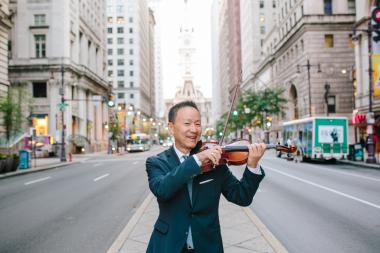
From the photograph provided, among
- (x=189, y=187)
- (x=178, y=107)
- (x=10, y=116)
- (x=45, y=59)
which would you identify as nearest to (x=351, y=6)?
(x=45, y=59)

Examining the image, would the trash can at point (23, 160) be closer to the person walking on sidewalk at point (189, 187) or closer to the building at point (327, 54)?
the person walking on sidewalk at point (189, 187)

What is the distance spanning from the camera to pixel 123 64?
120 m

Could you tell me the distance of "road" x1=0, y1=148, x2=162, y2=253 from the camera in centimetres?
756

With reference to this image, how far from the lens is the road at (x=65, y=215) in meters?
7.56

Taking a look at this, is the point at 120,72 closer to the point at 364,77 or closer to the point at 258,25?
the point at 258,25

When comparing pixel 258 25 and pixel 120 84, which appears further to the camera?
pixel 120 84

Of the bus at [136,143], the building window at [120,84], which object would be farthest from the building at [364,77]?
the building window at [120,84]

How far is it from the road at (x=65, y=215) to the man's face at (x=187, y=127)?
450 cm

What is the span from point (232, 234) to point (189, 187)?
14.9 feet

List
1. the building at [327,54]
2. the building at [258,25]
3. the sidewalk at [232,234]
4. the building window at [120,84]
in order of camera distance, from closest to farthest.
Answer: the sidewalk at [232,234] → the building at [327,54] → the building at [258,25] → the building window at [120,84]

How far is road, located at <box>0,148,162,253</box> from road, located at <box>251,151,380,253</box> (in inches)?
140

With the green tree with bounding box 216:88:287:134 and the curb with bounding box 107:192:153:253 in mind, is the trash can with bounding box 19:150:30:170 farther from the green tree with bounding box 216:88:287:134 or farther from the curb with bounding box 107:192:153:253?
the green tree with bounding box 216:88:287:134

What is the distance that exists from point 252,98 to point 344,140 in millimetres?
32621

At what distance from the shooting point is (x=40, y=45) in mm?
53188
